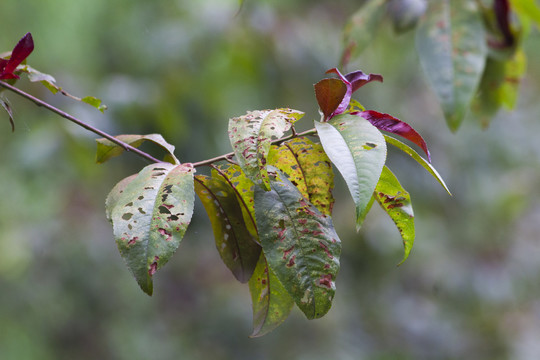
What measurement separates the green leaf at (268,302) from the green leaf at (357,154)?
12 cm

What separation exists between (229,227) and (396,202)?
6.5 inches

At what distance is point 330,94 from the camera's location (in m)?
0.50

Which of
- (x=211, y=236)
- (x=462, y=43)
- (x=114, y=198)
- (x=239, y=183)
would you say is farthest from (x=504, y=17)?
(x=211, y=236)

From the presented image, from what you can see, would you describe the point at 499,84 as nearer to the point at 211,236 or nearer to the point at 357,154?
the point at 357,154

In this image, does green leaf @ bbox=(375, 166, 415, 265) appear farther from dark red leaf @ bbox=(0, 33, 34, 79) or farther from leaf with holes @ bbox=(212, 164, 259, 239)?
dark red leaf @ bbox=(0, 33, 34, 79)

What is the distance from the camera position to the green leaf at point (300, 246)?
438 millimetres

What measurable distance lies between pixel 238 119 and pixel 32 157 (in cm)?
107

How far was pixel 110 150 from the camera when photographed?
1.99 ft

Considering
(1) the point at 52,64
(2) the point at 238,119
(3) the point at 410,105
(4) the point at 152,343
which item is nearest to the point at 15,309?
(4) the point at 152,343

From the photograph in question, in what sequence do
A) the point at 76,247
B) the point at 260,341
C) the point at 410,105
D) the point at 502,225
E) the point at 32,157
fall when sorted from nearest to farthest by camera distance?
the point at 32,157, the point at 260,341, the point at 76,247, the point at 502,225, the point at 410,105

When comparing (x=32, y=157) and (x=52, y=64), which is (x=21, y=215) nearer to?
(x=52, y=64)

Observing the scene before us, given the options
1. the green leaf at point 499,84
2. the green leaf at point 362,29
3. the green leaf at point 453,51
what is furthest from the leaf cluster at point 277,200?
the green leaf at point 499,84

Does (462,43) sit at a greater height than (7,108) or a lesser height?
lesser

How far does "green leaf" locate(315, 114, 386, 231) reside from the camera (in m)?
0.41
